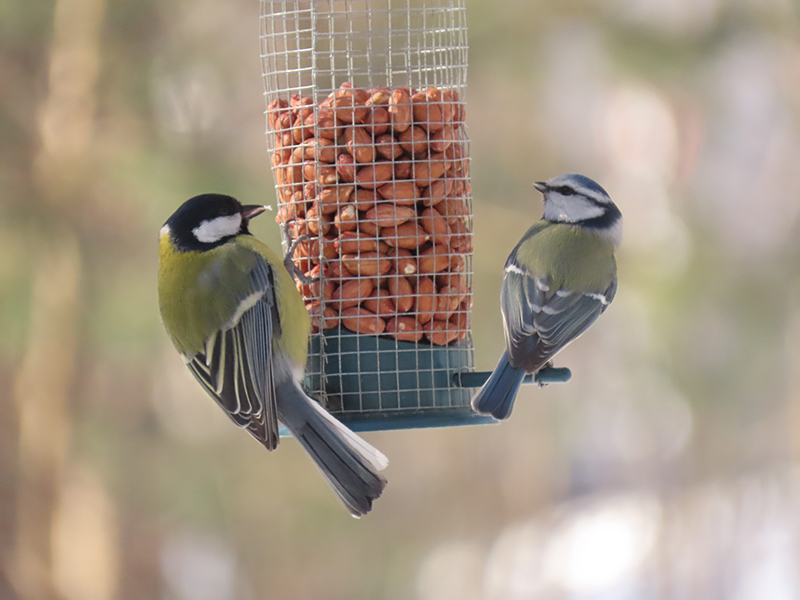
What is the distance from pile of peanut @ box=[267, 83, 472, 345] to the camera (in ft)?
10.3

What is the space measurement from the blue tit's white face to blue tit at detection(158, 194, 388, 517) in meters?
1.15

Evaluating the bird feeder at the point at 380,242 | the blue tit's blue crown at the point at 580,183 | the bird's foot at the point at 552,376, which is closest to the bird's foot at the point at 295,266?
the bird feeder at the point at 380,242

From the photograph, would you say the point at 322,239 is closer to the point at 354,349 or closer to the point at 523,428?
the point at 354,349

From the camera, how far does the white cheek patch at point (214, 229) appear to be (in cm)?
322

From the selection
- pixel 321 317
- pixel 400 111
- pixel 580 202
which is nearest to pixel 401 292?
pixel 321 317

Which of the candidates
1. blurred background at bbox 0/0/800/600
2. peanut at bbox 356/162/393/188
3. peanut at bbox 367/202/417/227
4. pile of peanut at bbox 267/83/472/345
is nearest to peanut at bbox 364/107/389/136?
pile of peanut at bbox 267/83/472/345

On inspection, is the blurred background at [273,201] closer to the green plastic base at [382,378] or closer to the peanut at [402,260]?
the green plastic base at [382,378]

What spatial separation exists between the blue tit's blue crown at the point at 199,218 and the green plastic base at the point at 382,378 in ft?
1.76

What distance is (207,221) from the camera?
3217 mm

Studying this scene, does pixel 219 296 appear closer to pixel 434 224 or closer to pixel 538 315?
pixel 434 224

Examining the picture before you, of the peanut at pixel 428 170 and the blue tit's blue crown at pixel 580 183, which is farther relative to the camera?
the blue tit's blue crown at pixel 580 183

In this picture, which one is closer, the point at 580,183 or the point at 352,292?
the point at 352,292

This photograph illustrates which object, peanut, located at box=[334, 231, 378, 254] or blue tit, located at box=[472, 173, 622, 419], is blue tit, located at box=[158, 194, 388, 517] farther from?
blue tit, located at box=[472, 173, 622, 419]

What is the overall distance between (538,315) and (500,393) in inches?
15.2
